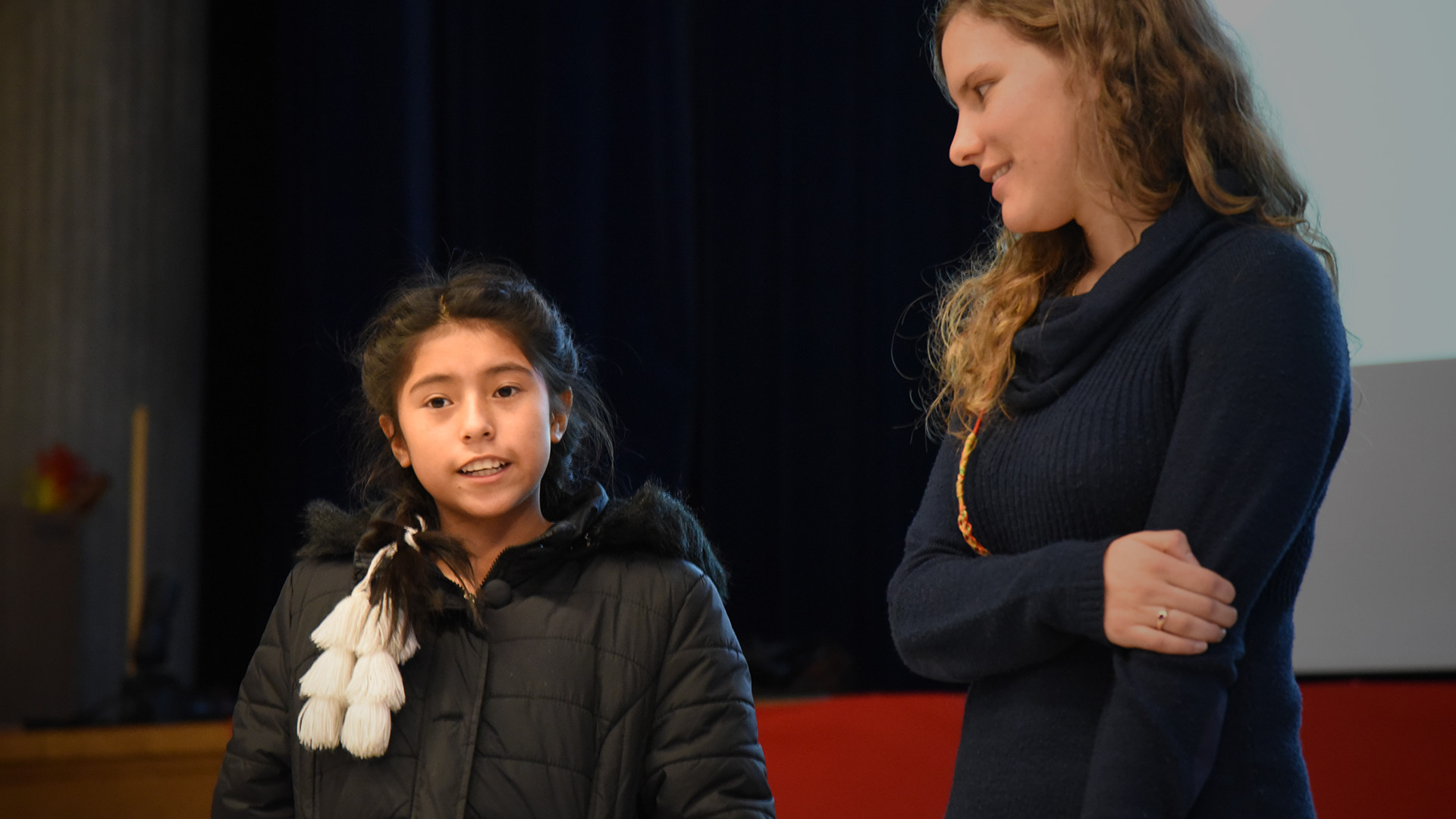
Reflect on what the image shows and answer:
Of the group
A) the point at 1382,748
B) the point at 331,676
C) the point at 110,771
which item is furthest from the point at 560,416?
the point at 110,771

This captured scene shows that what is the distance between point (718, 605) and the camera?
4.67 ft

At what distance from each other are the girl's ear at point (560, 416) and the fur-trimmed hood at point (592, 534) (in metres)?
0.07

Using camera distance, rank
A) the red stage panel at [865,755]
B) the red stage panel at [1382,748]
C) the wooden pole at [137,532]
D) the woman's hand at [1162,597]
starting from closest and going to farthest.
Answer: the woman's hand at [1162,597], the red stage panel at [1382,748], the red stage panel at [865,755], the wooden pole at [137,532]

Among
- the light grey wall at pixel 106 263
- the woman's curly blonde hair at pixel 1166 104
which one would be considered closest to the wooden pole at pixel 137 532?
the light grey wall at pixel 106 263

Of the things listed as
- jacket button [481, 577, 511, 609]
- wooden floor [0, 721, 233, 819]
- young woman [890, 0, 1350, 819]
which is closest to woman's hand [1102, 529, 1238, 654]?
young woman [890, 0, 1350, 819]

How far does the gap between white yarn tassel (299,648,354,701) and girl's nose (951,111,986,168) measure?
77cm

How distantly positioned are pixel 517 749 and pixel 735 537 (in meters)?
1.98

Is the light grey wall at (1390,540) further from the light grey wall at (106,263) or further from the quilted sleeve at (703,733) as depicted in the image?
the light grey wall at (106,263)

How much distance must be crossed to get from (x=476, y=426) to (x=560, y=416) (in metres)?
Answer: 0.16

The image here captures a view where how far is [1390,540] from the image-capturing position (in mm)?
1996

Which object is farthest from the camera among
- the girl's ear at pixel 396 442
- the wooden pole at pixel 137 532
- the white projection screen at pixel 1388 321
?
the wooden pole at pixel 137 532

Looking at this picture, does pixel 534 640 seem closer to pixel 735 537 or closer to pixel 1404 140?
pixel 1404 140

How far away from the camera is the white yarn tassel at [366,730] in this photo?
4.13 ft

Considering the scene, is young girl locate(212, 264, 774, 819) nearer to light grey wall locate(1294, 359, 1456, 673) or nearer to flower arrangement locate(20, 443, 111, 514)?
light grey wall locate(1294, 359, 1456, 673)
